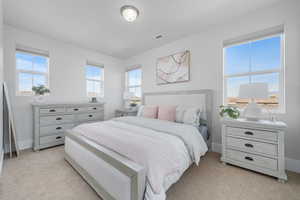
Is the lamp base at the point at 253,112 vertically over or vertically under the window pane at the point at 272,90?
under

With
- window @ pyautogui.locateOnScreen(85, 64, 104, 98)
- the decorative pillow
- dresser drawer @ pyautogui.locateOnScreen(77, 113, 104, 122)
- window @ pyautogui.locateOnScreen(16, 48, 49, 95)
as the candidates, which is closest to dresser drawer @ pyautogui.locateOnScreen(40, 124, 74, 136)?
dresser drawer @ pyautogui.locateOnScreen(77, 113, 104, 122)

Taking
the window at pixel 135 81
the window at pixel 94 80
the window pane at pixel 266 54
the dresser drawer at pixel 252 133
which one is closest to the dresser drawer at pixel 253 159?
the dresser drawer at pixel 252 133

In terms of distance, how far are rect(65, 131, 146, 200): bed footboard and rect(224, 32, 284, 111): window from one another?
7.86ft

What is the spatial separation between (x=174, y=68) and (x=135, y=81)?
5.31 feet

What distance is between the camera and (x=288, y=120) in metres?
1.94

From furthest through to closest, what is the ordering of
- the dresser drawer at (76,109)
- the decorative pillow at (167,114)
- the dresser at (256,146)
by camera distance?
the dresser drawer at (76,109)
the decorative pillow at (167,114)
the dresser at (256,146)

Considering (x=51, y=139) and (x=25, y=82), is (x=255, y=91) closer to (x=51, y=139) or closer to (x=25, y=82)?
(x=51, y=139)

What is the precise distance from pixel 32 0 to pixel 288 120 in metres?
4.44

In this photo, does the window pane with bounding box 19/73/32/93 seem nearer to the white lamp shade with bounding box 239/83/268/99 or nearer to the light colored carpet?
the light colored carpet

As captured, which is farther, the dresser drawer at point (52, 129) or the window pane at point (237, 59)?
the dresser drawer at point (52, 129)

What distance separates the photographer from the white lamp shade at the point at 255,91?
179 cm

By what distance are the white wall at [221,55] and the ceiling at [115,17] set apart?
Answer: 0.19m

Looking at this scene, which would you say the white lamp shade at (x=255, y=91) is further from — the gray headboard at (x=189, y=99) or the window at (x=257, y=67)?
the gray headboard at (x=189, y=99)

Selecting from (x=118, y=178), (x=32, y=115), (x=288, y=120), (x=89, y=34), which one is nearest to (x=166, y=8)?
(x=89, y=34)
